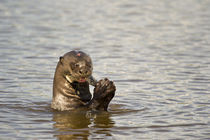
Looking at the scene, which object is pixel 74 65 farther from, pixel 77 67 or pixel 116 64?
pixel 116 64

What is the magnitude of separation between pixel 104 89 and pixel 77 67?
0.55 meters

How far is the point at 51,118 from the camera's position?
8.30 m

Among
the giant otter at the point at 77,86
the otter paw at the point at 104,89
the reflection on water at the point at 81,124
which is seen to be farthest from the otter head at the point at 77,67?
the reflection on water at the point at 81,124

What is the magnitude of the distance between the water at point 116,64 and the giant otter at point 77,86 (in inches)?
7.4

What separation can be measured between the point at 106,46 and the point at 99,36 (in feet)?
4.90

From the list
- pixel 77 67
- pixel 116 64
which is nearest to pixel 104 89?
pixel 77 67

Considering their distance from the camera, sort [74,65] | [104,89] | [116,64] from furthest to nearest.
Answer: [116,64] → [74,65] → [104,89]

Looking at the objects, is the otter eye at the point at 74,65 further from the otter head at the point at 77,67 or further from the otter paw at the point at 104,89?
the otter paw at the point at 104,89

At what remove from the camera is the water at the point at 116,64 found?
788 centimetres

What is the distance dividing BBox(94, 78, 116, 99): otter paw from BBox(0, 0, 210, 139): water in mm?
440

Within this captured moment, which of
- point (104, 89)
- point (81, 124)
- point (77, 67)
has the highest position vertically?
point (77, 67)

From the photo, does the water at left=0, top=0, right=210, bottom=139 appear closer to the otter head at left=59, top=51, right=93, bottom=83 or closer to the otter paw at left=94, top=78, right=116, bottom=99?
the otter paw at left=94, top=78, right=116, bottom=99

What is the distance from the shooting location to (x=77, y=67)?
8.11 meters

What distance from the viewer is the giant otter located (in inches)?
317
